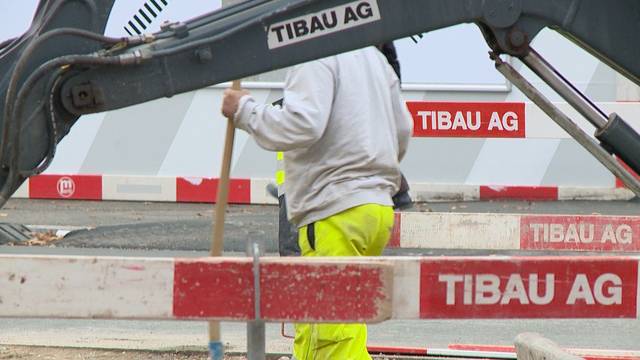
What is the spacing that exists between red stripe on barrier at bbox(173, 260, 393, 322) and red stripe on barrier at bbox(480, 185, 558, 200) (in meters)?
9.83

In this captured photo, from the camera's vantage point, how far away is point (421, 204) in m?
13.2

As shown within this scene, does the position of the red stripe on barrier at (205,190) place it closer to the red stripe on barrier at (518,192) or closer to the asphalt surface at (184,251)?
the asphalt surface at (184,251)

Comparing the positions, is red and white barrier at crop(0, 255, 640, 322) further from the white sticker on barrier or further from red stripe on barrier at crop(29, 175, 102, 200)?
red stripe on barrier at crop(29, 175, 102, 200)

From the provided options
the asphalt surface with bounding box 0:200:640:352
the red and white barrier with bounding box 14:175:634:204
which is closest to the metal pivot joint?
the asphalt surface with bounding box 0:200:640:352

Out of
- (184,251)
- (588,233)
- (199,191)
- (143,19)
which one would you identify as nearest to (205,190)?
(199,191)

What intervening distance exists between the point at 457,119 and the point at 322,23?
193 inches

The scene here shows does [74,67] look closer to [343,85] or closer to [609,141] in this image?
[343,85]

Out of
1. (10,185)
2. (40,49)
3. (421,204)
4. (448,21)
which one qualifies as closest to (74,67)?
(40,49)

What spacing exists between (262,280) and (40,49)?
1.04 metres

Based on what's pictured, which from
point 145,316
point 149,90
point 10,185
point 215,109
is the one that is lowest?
point 145,316

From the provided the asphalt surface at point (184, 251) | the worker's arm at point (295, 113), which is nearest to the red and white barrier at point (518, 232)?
the asphalt surface at point (184, 251)

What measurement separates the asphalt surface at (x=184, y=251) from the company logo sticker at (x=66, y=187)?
0.48 ft

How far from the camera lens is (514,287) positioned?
149 inches

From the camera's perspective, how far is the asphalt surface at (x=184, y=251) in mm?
7258
